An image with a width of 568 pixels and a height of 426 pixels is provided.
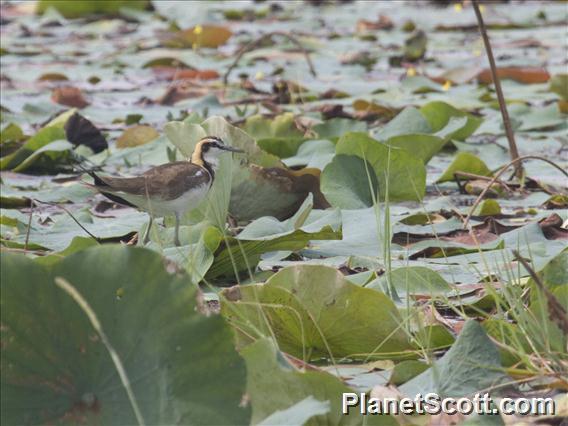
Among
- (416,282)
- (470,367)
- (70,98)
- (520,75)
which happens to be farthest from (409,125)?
(470,367)

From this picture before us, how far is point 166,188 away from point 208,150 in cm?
28

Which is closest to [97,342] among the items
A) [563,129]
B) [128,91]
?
[563,129]

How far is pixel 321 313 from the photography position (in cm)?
214

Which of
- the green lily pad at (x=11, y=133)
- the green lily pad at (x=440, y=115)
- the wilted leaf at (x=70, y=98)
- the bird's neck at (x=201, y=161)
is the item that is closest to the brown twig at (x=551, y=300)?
the bird's neck at (x=201, y=161)

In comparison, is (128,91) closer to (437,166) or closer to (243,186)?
(437,166)

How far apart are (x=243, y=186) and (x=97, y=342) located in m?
1.79

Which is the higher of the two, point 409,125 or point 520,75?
→ point 409,125

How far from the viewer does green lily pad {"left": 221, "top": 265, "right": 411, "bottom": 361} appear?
2.12m

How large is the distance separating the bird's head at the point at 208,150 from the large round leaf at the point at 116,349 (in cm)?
156

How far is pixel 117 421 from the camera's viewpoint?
1647 millimetres

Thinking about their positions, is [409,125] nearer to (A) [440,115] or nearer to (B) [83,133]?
(A) [440,115]

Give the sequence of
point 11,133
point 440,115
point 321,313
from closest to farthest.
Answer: point 321,313 → point 440,115 → point 11,133

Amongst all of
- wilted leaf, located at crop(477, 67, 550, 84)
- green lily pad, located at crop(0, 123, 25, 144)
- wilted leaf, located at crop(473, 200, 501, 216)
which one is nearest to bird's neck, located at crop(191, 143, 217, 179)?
wilted leaf, located at crop(473, 200, 501, 216)

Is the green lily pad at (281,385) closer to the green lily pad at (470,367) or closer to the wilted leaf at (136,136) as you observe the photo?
the green lily pad at (470,367)
